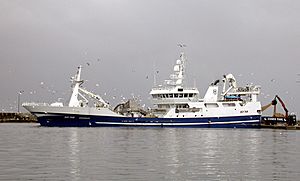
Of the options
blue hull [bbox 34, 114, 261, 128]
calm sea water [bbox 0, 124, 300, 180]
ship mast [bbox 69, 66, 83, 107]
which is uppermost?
ship mast [bbox 69, 66, 83, 107]

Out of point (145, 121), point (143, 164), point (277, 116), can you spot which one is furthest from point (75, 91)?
point (143, 164)

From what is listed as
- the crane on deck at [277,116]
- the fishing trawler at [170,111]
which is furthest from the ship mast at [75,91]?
the crane on deck at [277,116]

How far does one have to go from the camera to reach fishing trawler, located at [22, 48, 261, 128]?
77250mm

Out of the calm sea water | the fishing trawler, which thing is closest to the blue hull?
the fishing trawler

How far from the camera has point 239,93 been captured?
80688 millimetres

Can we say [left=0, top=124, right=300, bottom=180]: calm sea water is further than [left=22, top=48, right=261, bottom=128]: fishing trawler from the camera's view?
No

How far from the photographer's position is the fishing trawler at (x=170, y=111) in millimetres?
77250

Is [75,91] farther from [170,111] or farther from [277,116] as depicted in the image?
[277,116]

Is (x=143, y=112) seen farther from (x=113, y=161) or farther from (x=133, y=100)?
(x=113, y=161)

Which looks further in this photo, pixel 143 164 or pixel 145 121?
pixel 145 121

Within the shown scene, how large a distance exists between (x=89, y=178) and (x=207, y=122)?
56.6 m

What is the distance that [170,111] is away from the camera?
77.9 meters

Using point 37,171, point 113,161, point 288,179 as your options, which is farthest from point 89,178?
point 288,179

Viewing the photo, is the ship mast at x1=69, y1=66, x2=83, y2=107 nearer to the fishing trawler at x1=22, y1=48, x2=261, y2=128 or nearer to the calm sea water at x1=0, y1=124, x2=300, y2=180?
the fishing trawler at x1=22, y1=48, x2=261, y2=128
